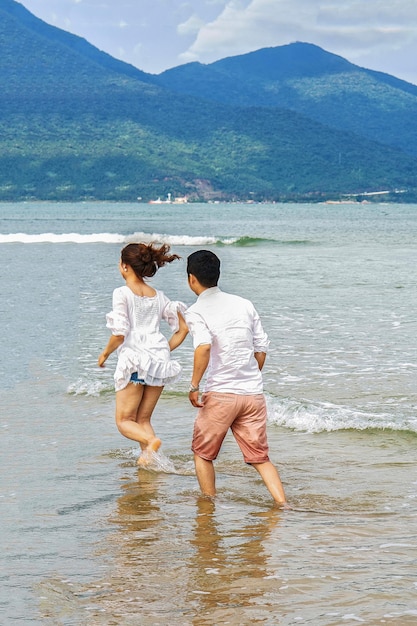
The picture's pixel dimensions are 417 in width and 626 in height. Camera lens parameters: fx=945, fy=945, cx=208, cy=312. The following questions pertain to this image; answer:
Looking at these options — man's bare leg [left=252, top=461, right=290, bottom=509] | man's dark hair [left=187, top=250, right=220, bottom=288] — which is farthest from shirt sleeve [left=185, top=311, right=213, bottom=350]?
man's bare leg [left=252, top=461, right=290, bottom=509]

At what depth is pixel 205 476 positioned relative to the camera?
6.07m

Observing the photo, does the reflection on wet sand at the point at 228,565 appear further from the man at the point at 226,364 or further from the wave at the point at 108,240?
the wave at the point at 108,240

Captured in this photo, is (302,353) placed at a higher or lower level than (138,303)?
lower

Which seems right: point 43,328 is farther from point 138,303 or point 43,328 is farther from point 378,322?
point 138,303

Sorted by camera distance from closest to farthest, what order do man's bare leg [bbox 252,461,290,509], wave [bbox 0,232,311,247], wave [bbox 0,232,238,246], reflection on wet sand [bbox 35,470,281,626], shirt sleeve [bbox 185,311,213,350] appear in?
reflection on wet sand [bbox 35,470,281,626] < shirt sleeve [bbox 185,311,213,350] < man's bare leg [bbox 252,461,290,509] < wave [bbox 0,232,311,247] < wave [bbox 0,232,238,246]

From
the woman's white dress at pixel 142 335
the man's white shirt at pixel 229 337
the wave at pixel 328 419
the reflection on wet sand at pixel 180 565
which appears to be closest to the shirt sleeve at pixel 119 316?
the woman's white dress at pixel 142 335

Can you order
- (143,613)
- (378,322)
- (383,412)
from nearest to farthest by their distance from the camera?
(143,613) < (383,412) < (378,322)

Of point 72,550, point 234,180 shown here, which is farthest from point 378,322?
point 234,180

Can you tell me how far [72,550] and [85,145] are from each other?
17768 cm

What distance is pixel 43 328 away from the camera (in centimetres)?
1519

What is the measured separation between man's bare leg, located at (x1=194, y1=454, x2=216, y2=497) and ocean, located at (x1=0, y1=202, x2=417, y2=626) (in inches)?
4.3

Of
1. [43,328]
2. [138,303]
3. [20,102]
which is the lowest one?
[43,328]

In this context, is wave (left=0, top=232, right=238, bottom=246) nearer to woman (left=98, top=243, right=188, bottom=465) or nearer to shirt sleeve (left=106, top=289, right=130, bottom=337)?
woman (left=98, top=243, right=188, bottom=465)

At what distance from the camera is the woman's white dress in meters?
6.34
